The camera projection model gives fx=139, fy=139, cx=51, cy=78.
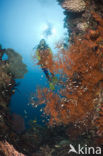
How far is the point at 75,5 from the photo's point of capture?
618 cm

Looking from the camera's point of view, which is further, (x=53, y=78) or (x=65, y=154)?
(x=53, y=78)

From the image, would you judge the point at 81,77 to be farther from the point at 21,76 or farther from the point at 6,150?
the point at 21,76

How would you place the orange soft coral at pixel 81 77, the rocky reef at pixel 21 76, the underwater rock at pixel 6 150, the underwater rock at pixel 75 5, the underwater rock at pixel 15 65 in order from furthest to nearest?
the underwater rock at pixel 15 65
the underwater rock at pixel 75 5
the rocky reef at pixel 21 76
the orange soft coral at pixel 81 77
the underwater rock at pixel 6 150

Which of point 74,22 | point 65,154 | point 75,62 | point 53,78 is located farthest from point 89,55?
point 65,154

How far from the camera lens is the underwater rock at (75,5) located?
6.09 m

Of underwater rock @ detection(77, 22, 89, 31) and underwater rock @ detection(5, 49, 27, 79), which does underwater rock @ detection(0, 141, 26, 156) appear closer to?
underwater rock @ detection(5, 49, 27, 79)

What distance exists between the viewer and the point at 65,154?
535 centimetres

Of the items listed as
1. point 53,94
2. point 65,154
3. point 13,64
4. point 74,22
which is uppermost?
point 74,22

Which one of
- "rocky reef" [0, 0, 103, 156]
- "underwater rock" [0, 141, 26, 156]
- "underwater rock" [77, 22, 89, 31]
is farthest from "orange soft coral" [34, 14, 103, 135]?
"underwater rock" [0, 141, 26, 156]

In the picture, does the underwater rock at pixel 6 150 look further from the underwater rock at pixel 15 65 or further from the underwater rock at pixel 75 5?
the underwater rock at pixel 75 5

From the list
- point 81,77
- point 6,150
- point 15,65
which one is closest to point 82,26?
point 81,77

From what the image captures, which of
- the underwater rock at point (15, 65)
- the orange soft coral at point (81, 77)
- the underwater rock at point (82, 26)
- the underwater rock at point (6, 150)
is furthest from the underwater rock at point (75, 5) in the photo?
the underwater rock at point (6, 150)

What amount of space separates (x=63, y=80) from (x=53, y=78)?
24.4 inches

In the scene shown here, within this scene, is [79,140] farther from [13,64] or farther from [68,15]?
[68,15]
